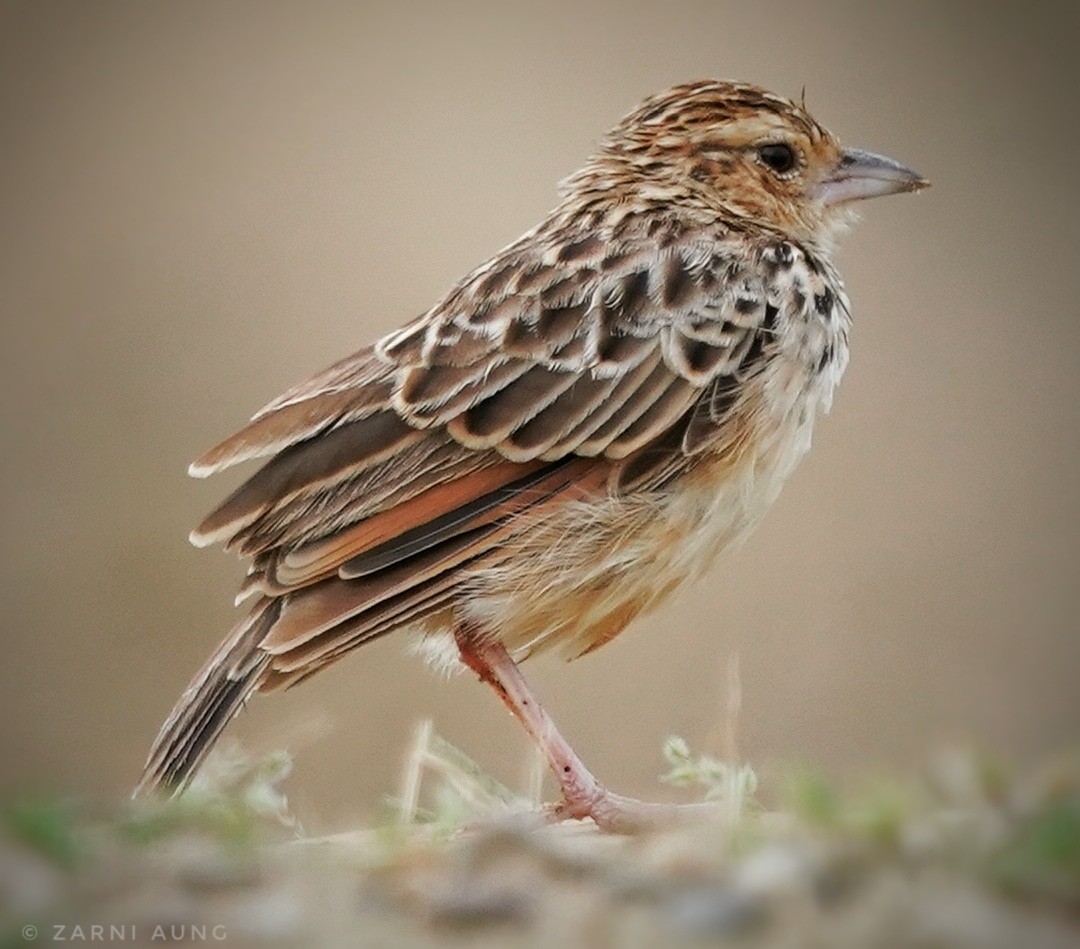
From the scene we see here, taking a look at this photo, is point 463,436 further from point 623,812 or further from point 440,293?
point 440,293

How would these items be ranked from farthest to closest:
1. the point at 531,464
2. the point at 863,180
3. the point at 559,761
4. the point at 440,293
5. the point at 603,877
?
1. the point at 440,293
2. the point at 863,180
3. the point at 559,761
4. the point at 531,464
5. the point at 603,877

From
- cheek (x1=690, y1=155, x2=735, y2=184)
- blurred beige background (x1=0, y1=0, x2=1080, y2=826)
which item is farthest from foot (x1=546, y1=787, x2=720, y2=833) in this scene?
blurred beige background (x1=0, y1=0, x2=1080, y2=826)

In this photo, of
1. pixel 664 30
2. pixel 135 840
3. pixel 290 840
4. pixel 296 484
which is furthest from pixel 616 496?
pixel 664 30

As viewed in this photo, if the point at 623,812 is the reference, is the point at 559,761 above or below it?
above

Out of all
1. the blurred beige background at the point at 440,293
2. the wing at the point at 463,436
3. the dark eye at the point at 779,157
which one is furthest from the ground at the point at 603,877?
the blurred beige background at the point at 440,293

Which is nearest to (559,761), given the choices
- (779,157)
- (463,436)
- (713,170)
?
(463,436)

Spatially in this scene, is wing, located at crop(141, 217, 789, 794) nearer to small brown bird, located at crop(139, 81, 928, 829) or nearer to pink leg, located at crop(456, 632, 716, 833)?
small brown bird, located at crop(139, 81, 928, 829)
